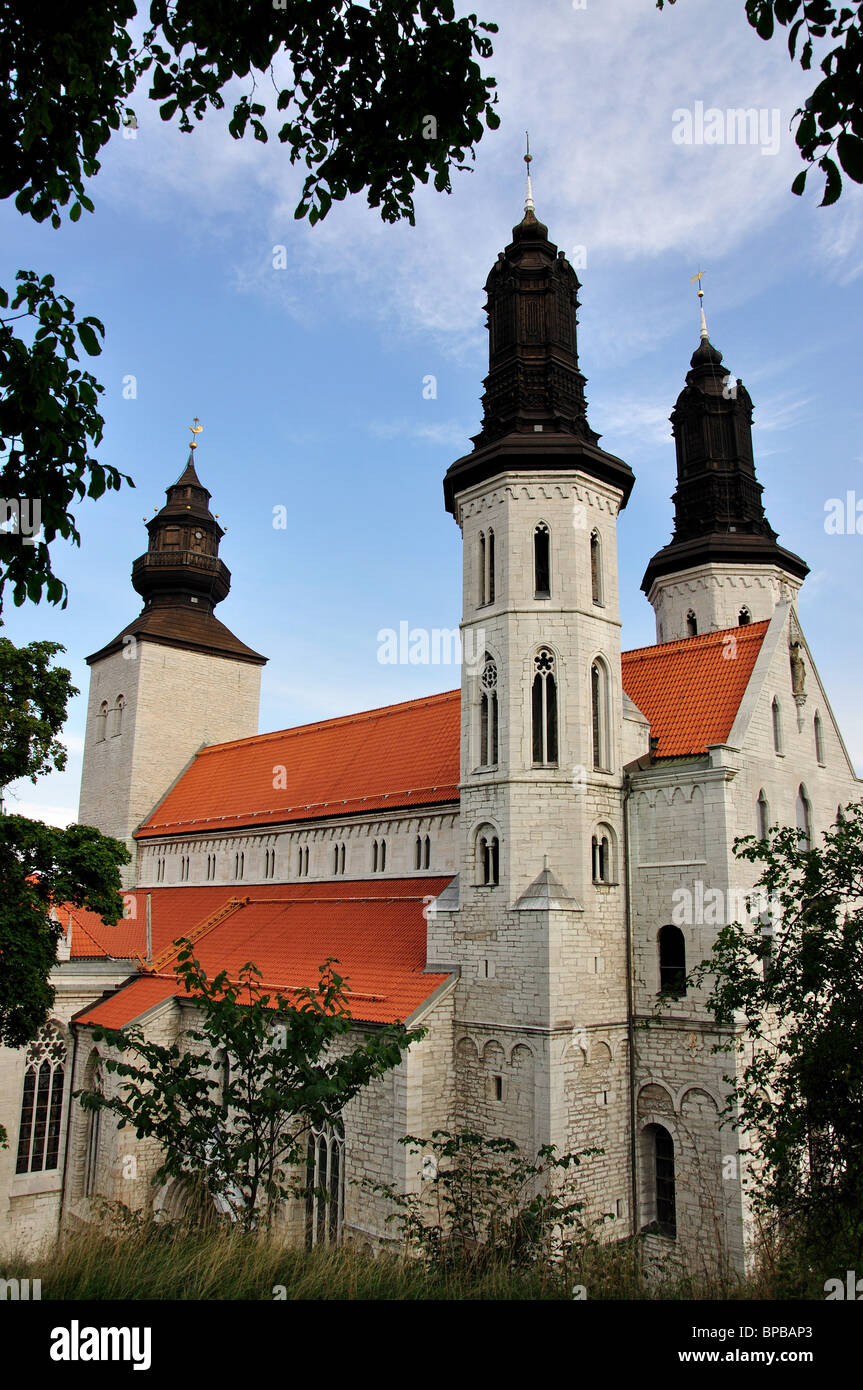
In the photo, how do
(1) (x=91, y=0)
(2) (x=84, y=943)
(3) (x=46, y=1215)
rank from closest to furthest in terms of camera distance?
1. (1) (x=91, y=0)
2. (3) (x=46, y=1215)
3. (2) (x=84, y=943)

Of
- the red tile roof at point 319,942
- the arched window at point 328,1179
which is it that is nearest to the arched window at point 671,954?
the red tile roof at point 319,942

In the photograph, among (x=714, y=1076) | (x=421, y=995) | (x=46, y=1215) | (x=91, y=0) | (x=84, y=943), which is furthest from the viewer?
(x=84, y=943)

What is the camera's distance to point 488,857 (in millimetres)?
18500

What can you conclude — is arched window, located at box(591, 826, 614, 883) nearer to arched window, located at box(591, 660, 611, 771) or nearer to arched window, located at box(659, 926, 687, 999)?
arched window, located at box(591, 660, 611, 771)

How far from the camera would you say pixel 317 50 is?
261 inches

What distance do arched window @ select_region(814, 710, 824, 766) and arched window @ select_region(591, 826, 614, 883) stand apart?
18.8ft

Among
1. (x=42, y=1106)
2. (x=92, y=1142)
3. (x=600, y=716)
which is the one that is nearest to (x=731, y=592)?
(x=600, y=716)

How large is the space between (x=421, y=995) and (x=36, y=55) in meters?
15.7

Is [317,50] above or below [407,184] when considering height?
above

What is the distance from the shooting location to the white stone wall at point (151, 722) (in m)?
37.0

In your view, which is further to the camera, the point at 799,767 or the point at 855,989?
the point at 799,767

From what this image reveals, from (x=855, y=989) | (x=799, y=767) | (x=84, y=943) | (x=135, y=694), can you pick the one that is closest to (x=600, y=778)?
(x=799, y=767)
